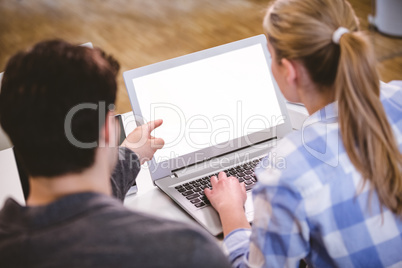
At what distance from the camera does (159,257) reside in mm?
641

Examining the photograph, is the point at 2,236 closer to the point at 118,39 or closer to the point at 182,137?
the point at 182,137

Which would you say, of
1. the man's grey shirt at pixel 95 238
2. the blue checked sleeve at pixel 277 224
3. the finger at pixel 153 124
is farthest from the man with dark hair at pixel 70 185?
the finger at pixel 153 124

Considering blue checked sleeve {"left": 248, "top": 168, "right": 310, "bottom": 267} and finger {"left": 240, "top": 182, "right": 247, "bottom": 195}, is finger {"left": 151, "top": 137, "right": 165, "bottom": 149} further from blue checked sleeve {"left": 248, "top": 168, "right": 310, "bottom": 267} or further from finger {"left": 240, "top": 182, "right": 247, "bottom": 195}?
blue checked sleeve {"left": 248, "top": 168, "right": 310, "bottom": 267}

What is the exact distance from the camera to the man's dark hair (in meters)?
0.67

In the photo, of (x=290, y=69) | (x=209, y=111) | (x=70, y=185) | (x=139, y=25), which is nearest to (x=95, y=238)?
(x=70, y=185)

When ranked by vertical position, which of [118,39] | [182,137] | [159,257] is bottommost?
[118,39]

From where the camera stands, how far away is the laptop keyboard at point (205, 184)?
45.6 inches

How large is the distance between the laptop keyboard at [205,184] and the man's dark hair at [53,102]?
466 millimetres

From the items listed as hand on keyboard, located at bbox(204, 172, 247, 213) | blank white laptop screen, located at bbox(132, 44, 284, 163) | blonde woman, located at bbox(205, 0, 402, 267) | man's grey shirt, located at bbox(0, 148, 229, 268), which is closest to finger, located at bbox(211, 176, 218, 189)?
hand on keyboard, located at bbox(204, 172, 247, 213)

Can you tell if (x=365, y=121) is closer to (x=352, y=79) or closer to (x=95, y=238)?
(x=352, y=79)

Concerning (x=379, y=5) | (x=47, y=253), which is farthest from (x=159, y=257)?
(x=379, y=5)

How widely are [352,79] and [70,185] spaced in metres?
0.54

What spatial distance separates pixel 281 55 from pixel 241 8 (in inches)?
134

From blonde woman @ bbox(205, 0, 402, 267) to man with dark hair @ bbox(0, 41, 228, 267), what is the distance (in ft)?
0.67
